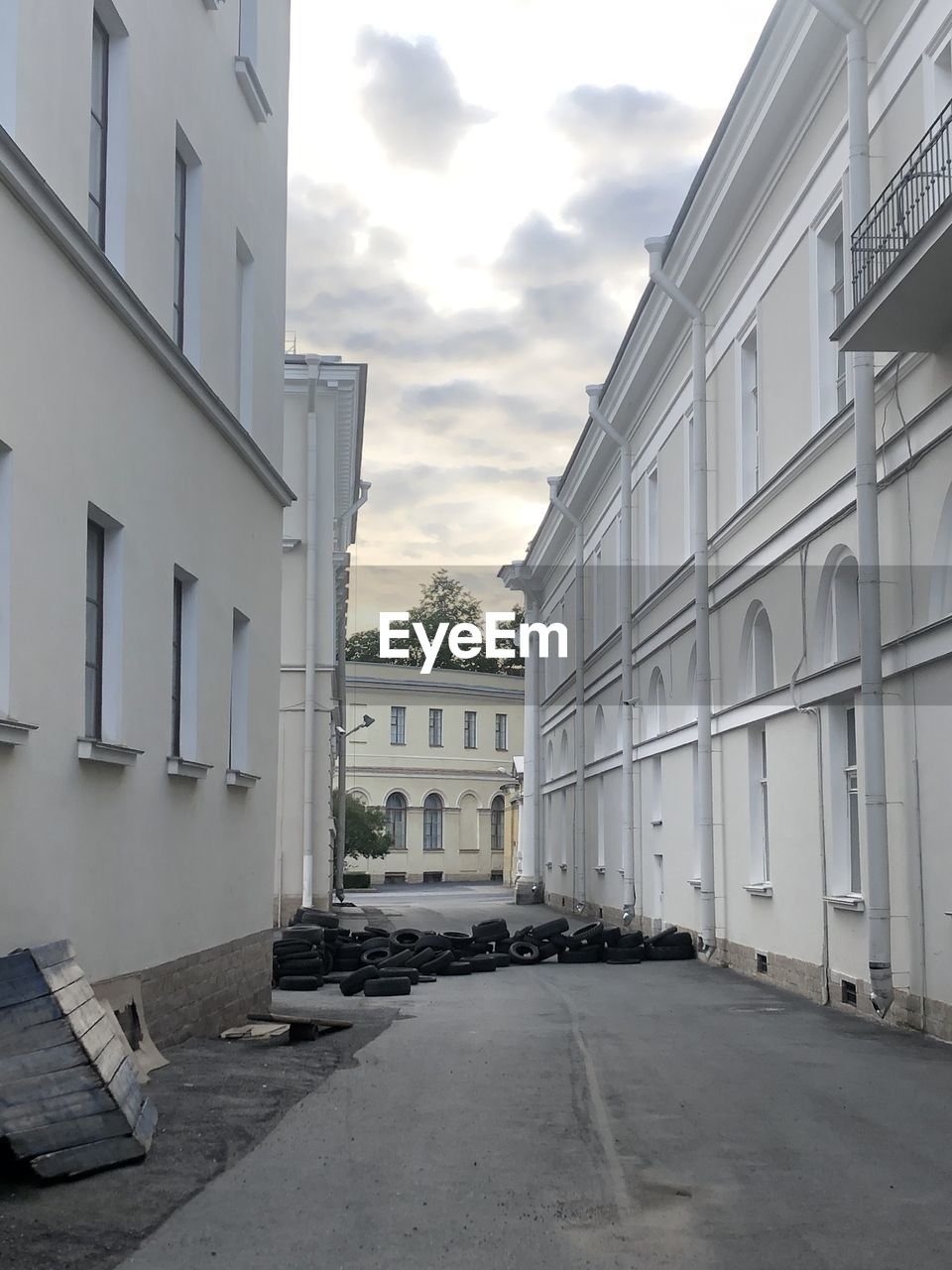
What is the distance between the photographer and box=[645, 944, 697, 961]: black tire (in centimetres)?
2080

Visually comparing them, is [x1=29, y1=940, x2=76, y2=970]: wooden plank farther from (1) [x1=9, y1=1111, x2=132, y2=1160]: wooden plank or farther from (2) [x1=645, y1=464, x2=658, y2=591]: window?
(2) [x1=645, y1=464, x2=658, y2=591]: window

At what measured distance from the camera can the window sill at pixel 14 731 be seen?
7531 millimetres

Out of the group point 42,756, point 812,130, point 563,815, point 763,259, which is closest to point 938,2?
point 812,130

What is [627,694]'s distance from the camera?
26.5 metres

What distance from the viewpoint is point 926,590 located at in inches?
477

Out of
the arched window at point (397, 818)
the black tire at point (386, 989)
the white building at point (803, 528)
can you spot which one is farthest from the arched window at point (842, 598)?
the arched window at point (397, 818)

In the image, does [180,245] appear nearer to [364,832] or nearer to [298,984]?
[298,984]

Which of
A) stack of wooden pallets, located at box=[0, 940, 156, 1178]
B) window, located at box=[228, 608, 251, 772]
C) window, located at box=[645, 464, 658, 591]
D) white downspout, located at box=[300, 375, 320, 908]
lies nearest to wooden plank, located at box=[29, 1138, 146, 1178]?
stack of wooden pallets, located at box=[0, 940, 156, 1178]

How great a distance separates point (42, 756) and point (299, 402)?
23.4 meters

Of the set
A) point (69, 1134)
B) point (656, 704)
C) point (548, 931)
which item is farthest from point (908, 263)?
point (656, 704)

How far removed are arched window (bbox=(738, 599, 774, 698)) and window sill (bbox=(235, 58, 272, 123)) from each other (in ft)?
26.7

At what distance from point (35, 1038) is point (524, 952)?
14503mm

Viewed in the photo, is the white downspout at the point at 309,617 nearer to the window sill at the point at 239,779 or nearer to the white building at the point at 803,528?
the white building at the point at 803,528

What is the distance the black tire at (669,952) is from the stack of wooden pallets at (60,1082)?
46.7 ft
